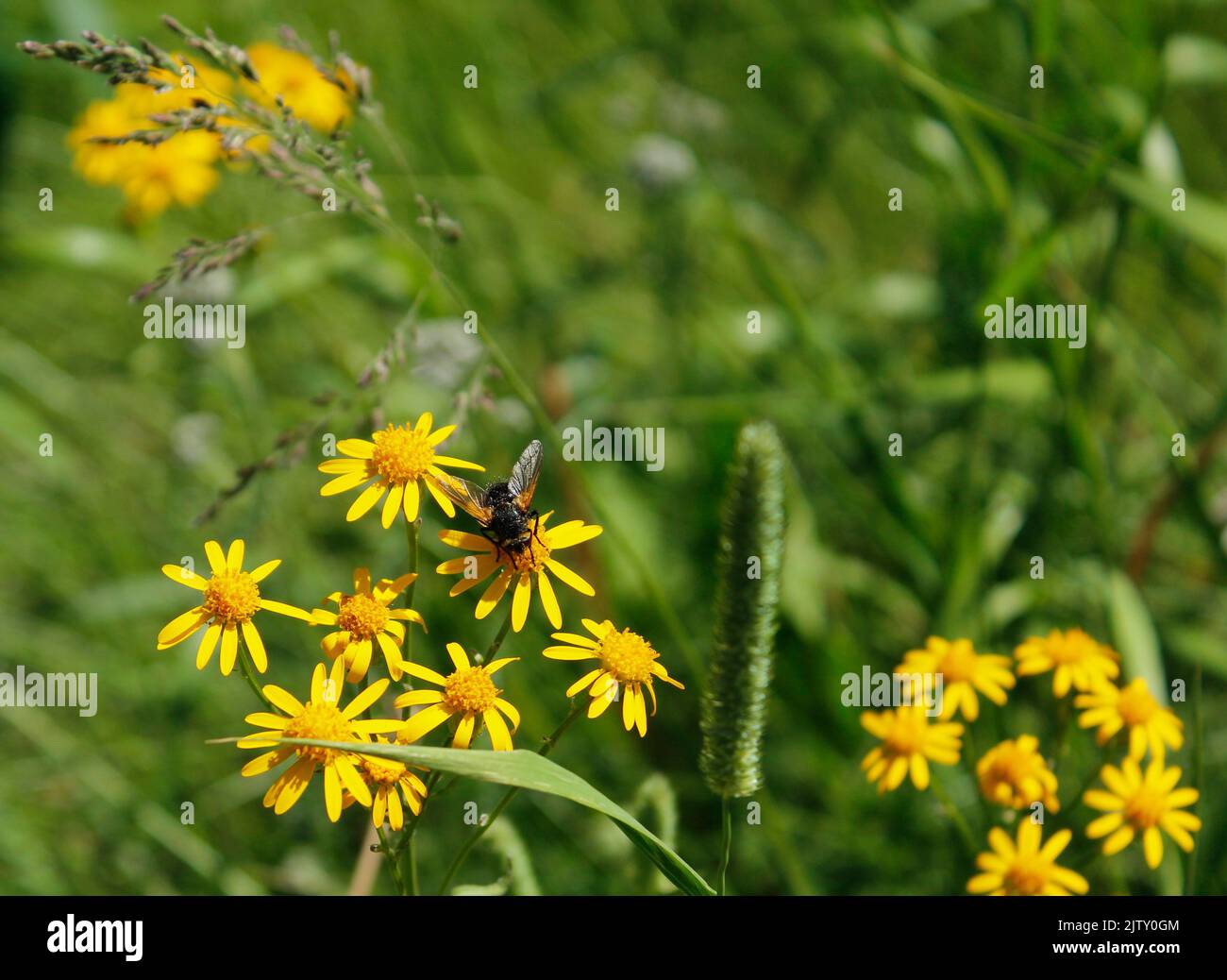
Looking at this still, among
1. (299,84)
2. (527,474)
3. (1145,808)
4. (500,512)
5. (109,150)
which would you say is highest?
(299,84)

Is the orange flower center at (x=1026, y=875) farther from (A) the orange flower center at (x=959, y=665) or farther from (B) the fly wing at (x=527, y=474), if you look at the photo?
(B) the fly wing at (x=527, y=474)

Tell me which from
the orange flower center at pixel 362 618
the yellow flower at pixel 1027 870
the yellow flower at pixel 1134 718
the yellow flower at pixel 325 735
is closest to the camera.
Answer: the yellow flower at pixel 325 735

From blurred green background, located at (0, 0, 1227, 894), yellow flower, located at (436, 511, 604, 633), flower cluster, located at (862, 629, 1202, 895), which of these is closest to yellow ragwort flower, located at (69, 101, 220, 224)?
blurred green background, located at (0, 0, 1227, 894)

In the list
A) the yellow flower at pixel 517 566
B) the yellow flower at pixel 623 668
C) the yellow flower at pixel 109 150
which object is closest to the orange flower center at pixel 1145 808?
the yellow flower at pixel 623 668

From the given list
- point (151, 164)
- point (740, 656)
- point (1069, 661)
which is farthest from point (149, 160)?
point (1069, 661)

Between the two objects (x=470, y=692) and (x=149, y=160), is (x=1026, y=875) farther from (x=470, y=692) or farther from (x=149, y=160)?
(x=149, y=160)

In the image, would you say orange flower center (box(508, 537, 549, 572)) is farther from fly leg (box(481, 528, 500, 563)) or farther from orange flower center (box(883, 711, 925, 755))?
orange flower center (box(883, 711, 925, 755))

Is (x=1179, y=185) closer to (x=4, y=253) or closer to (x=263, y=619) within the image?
(x=263, y=619)
